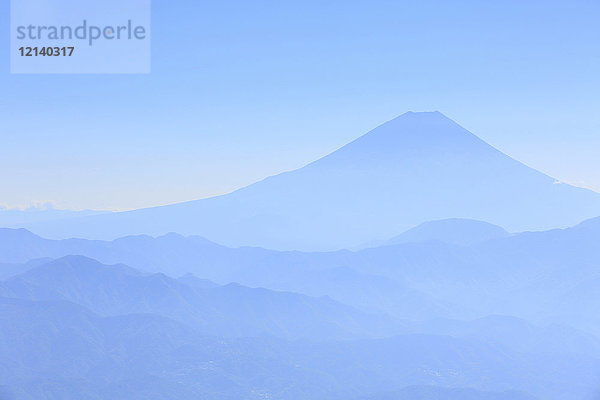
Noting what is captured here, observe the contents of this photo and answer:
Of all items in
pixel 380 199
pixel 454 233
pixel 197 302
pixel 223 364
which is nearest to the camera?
pixel 223 364

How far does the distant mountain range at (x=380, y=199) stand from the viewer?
110m

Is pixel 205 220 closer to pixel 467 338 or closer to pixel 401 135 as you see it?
pixel 401 135

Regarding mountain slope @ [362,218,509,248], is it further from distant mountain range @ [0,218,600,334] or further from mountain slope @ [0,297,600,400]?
mountain slope @ [0,297,600,400]

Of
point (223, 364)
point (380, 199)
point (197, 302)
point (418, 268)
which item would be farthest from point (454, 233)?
point (223, 364)

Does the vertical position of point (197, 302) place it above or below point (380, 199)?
below

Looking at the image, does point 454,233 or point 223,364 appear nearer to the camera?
point 223,364

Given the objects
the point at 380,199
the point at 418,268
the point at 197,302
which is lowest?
the point at 418,268

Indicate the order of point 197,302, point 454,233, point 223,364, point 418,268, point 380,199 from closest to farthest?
point 223,364
point 197,302
point 418,268
point 454,233
point 380,199

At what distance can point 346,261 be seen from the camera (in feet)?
241

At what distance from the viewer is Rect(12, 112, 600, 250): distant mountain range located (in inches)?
4350

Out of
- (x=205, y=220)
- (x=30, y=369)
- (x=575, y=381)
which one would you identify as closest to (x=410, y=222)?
(x=205, y=220)

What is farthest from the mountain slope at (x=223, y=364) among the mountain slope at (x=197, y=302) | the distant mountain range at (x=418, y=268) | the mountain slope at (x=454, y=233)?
the mountain slope at (x=454, y=233)

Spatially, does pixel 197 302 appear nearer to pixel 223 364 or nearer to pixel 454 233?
pixel 223 364

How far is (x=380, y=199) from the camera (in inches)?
4872
